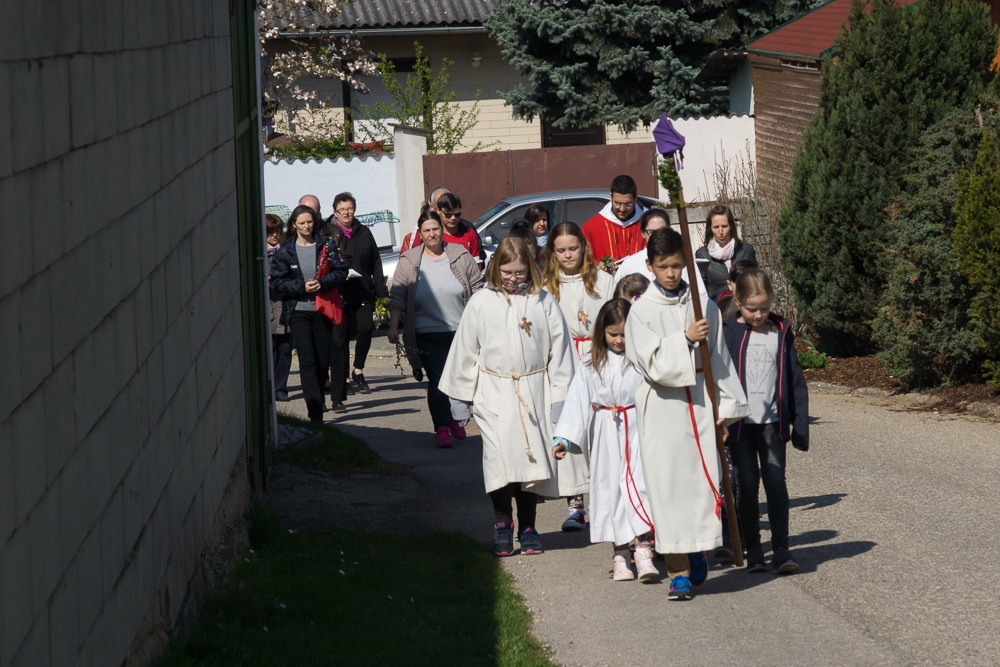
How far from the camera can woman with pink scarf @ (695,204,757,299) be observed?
978 centimetres

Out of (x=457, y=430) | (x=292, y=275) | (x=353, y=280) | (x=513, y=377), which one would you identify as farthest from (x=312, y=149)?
(x=513, y=377)

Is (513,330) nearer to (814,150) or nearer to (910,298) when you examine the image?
(910,298)

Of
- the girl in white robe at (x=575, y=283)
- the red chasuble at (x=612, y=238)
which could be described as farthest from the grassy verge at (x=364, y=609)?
the red chasuble at (x=612, y=238)

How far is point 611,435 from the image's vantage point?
6.45 metres

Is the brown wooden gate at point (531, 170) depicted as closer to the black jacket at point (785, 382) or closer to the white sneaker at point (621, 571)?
the black jacket at point (785, 382)

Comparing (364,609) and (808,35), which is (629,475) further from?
(808,35)

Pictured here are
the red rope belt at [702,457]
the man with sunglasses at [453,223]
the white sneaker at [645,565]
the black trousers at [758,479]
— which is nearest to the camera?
the red rope belt at [702,457]

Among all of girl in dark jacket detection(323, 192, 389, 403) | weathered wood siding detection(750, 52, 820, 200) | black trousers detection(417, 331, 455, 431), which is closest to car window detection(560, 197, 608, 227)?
weathered wood siding detection(750, 52, 820, 200)

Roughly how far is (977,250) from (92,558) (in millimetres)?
8733

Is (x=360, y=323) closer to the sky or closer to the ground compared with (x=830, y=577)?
closer to the sky

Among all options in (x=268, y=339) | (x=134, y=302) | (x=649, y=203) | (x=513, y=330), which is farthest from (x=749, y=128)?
(x=134, y=302)

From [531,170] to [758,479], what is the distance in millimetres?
14279

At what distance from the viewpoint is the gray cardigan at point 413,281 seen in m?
9.66

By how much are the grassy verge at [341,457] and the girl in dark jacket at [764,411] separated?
3.29 meters
